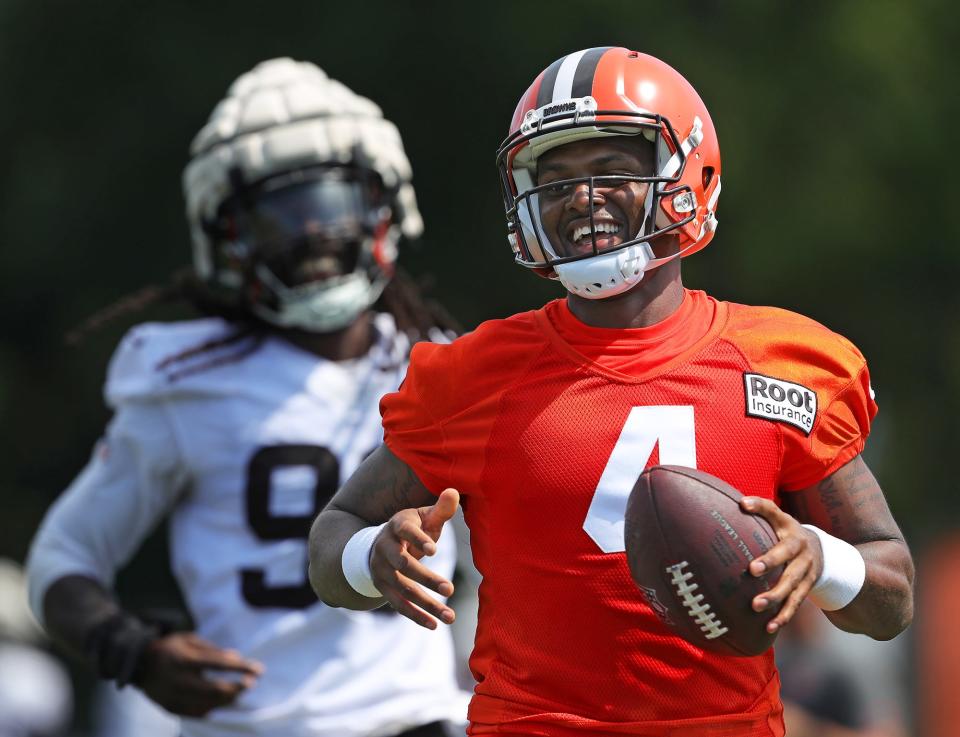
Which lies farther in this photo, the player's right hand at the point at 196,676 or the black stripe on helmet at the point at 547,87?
the player's right hand at the point at 196,676

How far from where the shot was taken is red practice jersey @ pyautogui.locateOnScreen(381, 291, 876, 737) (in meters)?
3.46

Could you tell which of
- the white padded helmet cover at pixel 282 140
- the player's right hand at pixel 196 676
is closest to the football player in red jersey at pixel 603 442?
the player's right hand at pixel 196 676

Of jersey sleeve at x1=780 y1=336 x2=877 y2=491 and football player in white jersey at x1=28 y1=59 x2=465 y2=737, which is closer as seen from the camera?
jersey sleeve at x1=780 y1=336 x2=877 y2=491

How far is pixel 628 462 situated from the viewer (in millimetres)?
3484

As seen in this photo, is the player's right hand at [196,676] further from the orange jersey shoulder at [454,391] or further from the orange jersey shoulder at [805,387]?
the orange jersey shoulder at [805,387]

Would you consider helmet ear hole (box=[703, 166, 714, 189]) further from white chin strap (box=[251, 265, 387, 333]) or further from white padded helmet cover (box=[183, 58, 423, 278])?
white padded helmet cover (box=[183, 58, 423, 278])

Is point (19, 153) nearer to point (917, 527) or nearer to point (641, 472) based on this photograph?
point (917, 527)

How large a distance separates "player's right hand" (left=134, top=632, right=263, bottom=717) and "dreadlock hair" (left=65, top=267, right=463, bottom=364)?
827mm

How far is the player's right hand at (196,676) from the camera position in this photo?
4777 mm

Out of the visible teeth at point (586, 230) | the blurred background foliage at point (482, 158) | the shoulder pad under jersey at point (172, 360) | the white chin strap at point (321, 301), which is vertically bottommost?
the blurred background foliage at point (482, 158)

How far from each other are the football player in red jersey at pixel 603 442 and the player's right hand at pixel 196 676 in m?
1.10

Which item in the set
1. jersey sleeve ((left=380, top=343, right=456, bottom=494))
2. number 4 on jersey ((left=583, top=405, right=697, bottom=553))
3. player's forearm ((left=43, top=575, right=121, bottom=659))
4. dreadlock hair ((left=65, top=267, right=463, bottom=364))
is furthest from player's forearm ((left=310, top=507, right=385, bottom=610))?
dreadlock hair ((left=65, top=267, right=463, bottom=364))

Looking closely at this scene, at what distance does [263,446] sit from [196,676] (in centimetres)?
65

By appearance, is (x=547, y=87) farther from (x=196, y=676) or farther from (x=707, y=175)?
(x=196, y=676)
